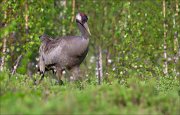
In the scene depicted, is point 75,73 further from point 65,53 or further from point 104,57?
point 104,57

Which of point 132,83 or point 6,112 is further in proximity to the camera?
point 132,83

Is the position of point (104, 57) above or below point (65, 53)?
below

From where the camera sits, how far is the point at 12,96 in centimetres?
818

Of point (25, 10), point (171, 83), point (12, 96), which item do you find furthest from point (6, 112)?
point (25, 10)

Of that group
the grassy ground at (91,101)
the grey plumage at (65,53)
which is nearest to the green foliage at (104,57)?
the grassy ground at (91,101)

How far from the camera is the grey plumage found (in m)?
13.4

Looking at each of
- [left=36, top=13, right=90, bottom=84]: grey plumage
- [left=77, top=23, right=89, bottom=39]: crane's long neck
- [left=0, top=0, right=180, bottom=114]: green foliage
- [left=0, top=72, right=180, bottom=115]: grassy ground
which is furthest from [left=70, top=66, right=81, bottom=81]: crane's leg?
[left=0, top=72, right=180, bottom=115]: grassy ground

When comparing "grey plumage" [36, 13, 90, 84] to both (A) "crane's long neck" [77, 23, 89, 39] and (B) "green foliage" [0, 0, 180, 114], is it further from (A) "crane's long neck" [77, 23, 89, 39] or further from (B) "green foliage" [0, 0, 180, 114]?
(B) "green foliage" [0, 0, 180, 114]

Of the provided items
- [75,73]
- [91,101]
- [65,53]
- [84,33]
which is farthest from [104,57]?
[91,101]

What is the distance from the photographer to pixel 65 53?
13.5 meters

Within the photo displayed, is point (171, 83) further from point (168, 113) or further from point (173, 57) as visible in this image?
point (173, 57)

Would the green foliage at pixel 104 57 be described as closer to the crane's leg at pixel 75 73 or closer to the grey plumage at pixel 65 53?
the crane's leg at pixel 75 73

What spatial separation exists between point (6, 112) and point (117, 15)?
1325cm

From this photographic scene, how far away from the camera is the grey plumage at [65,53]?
43.9ft
